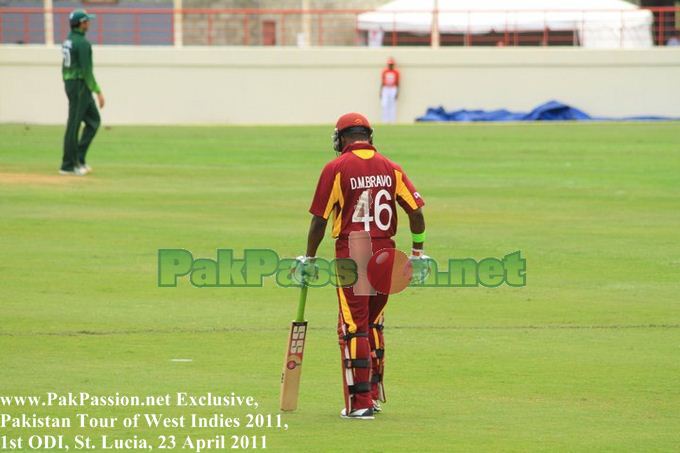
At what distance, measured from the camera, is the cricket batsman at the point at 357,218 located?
916 cm

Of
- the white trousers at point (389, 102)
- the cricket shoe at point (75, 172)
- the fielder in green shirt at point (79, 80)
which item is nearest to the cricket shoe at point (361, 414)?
the fielder in green shirt at point (79, 80)

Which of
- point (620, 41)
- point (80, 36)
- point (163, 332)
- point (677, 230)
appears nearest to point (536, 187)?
point (677, 230)

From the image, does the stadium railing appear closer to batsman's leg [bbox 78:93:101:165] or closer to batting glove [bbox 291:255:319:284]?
batsman's leg [bbox 78:93:101:165]

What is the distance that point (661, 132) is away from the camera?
3659 centimetres

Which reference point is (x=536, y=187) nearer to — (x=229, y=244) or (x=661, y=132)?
(x=229, y=244)

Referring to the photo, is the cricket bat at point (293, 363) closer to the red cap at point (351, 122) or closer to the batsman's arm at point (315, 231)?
the batsman's arm at point (315, 231)

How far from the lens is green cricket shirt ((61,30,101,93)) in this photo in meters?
23.1

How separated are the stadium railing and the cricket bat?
36.4 meters

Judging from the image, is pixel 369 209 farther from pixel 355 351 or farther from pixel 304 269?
pixel 355 351

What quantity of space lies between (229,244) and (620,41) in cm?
3246

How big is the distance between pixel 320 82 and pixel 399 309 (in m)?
31.3

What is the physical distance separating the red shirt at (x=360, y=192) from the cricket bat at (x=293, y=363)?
515mm

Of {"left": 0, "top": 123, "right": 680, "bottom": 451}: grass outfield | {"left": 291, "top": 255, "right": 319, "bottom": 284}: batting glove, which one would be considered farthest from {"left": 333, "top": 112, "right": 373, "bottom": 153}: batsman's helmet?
{"left": 0, "top": 123, "right": 680, "bottom": 451}: grass outfield

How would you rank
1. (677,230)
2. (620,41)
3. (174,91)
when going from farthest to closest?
(620,41), (174,91), (677,230)
